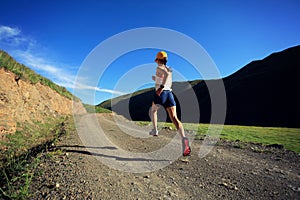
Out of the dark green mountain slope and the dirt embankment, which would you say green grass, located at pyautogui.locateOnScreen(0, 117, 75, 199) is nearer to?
the dirt embankment

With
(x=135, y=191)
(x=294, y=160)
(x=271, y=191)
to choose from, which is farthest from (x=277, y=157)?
(x=135, y=191)

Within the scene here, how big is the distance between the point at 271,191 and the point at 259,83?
98.2 meters

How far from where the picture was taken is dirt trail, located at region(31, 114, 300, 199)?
3057 mm

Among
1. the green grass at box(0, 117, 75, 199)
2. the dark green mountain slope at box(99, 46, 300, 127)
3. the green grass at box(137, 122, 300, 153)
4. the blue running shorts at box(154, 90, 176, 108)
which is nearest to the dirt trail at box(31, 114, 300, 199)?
the green grass at box(0, 117, 75, 199)

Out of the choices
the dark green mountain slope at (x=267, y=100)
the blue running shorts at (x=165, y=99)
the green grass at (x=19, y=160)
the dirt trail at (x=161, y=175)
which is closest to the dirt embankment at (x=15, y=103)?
the green grass at (x=19, y=160)

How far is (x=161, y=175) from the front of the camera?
387 cm

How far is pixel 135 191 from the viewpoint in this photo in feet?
10.3

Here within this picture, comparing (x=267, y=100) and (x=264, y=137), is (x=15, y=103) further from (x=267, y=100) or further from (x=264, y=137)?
(x=267, y=100)

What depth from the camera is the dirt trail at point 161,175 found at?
120 inches

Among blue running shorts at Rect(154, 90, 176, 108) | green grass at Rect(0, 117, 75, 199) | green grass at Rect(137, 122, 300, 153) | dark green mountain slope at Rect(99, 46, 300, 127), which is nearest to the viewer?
green grass at Rect(0, 117, 75, 199)

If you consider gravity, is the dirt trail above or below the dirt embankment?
below

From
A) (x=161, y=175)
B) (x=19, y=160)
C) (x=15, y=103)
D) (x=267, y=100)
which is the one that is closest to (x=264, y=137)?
(x=161, y=175)

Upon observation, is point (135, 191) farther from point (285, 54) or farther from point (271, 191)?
point (285, 54)

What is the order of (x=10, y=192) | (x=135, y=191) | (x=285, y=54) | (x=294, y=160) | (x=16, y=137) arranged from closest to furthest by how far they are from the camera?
(x=10, y=192) → (x=135, y=191) → (x=294, y=160) → (x=16, y=137) → (x=285, y=54)
